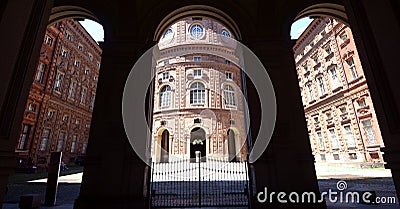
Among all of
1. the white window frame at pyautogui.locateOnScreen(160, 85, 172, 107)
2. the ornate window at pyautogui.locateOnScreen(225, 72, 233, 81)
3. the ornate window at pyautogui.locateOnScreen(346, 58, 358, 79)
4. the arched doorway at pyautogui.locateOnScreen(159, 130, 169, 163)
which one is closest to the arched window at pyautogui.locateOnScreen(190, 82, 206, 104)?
the white window frame at pyautogui.locateOnScreen(160, 85, 172, 107)

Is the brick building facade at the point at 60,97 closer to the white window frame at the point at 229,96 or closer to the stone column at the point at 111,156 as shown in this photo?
the stone column at the point at 111,156

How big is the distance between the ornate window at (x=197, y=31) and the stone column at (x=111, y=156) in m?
23.2

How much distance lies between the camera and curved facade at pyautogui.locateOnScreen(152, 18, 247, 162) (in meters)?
24.3

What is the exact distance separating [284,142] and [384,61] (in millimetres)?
2889

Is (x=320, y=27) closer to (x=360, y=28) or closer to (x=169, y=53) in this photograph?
(x=169, y=53)

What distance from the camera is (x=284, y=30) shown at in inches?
219

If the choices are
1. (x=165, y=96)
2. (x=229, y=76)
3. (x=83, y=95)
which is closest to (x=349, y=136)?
(x=229, y=76)

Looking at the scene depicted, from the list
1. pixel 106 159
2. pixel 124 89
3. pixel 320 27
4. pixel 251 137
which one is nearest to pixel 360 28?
pixel 251 137

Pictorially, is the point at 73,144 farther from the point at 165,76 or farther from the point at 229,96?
the point at 229,96

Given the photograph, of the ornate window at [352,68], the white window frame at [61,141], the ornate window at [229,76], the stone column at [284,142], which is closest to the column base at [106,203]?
the stone column at [284,142]

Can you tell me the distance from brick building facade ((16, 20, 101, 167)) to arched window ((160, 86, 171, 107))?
1072 centimetres

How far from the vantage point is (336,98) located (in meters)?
20.8

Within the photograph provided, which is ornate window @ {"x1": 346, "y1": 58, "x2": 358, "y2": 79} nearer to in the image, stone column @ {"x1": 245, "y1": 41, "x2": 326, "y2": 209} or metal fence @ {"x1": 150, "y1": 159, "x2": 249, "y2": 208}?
metal fence @ {"x1": 150, "y1": 159, "x2": 249, "y2": 208}

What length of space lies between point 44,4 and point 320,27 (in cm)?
2750
